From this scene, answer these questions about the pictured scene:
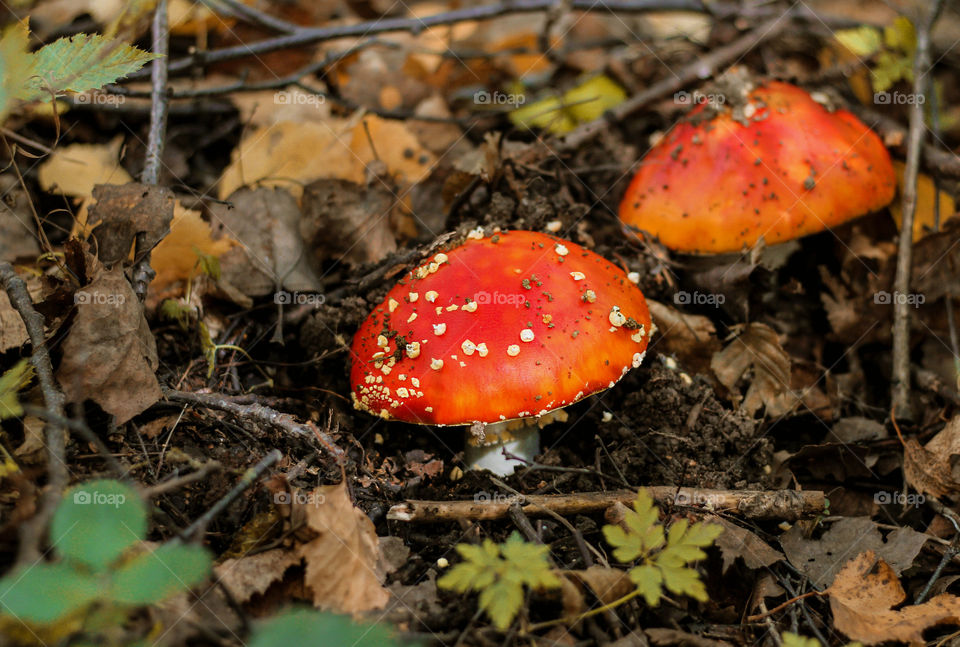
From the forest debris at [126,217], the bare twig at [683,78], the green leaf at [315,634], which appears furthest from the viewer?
the bare twig at [683,78]

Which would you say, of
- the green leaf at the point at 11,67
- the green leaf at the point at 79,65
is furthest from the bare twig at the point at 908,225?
the green leaf at the point at 11,67

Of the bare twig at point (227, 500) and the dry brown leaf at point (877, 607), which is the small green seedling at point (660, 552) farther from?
the bare twig at point (227, 500)

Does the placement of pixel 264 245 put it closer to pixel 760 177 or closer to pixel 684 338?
pixel 684 338

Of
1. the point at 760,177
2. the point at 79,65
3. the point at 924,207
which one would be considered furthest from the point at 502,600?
the point at 924,207

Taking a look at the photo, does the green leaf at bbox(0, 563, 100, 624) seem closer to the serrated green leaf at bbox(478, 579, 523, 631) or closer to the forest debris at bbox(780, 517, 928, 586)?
the serrated green leaf at bbox(478, 579, 523, 631)

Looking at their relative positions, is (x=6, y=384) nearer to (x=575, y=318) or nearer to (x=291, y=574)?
(x=291, y=574)

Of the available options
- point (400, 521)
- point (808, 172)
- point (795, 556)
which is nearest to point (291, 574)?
point (400, 521)
